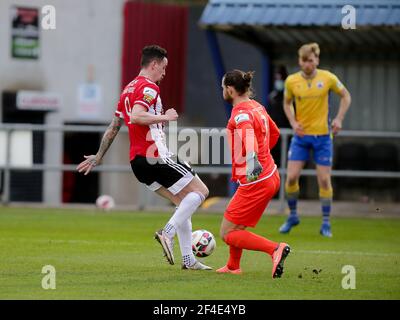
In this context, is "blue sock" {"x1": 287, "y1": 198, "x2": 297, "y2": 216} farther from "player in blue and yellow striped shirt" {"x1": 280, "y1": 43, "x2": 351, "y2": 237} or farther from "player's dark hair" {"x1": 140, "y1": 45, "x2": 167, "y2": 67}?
"player's dark hair" {"x1": 140, "y1": 45, "x2": 167, "y2": 67}

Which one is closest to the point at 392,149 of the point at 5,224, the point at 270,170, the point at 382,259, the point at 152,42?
the point at 152,42

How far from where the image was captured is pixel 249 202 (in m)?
10.3

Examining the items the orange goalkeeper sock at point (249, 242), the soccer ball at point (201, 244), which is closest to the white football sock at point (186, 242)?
the soccer ball at point (201, 244)

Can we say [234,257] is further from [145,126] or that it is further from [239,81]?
[239,81]

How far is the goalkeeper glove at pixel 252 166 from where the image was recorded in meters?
9.98

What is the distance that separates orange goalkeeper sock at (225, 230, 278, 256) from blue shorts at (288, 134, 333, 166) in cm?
511

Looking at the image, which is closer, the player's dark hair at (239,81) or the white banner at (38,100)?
A: the player's dark hair at (239,81)

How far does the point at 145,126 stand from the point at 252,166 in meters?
1.22

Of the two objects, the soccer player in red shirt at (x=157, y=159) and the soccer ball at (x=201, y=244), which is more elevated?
the soccer player in red shirt at (x=157, y=159)

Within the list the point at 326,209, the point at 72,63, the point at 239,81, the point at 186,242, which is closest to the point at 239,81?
the point at 239,81

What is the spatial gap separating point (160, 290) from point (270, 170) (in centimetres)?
182

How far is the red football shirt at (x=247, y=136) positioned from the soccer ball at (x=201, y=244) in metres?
0.93

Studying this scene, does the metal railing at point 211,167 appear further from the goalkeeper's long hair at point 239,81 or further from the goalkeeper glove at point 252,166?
the goalkeeper glove at point 252,166

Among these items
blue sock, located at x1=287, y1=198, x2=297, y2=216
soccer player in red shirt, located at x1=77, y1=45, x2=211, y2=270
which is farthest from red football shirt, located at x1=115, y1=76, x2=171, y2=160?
blue sock, located at x1=287, y1=198, x2=297, y2=216
